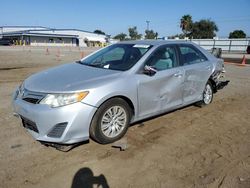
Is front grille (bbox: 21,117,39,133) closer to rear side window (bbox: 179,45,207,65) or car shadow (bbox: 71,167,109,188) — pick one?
car shadow (bbox: 71,167,109,188)

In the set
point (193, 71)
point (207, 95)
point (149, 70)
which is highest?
point (149, 70)

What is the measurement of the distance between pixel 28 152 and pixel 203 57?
428cm

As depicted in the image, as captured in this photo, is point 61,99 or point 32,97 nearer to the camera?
point 61,99

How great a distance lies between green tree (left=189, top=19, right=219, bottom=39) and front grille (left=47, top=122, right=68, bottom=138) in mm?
86180

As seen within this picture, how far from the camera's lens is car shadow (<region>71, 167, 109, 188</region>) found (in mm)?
3172

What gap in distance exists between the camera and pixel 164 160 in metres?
3.80

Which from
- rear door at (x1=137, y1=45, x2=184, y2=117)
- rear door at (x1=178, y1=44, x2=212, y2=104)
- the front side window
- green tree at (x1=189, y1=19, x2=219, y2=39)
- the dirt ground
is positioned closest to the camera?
the dirt ground

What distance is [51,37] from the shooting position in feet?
275

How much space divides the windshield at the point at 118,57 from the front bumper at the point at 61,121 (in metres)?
1.20

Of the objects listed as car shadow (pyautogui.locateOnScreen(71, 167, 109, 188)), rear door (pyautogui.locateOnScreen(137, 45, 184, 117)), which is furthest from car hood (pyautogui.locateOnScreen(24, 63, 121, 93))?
car shadow (pyautogui.locateOnScreen(71, 167, 109, 188))

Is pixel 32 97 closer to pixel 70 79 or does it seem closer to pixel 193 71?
pixel 70 79

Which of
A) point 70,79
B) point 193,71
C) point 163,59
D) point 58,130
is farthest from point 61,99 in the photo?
point 193,71

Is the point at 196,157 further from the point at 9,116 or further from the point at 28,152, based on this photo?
the point at 9,116

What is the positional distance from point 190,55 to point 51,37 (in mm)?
83217
